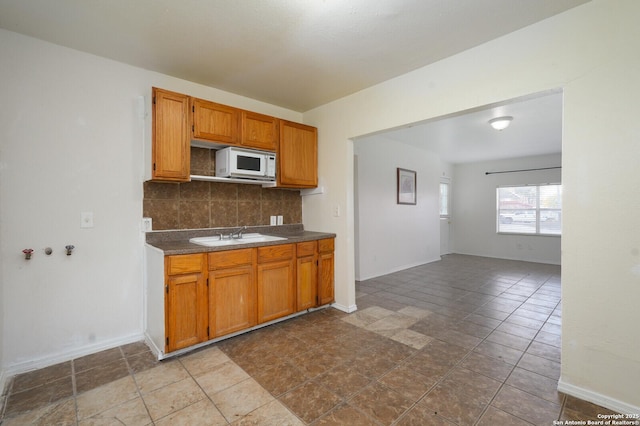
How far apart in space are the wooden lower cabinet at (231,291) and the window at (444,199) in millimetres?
6560

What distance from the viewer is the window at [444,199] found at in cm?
788

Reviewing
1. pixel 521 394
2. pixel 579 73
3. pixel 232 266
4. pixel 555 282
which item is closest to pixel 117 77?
pixel 232 266

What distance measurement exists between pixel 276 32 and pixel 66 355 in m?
3.07

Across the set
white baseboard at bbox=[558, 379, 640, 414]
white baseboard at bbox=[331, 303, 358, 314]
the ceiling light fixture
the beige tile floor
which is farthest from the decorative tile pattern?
the ceiling light fixture

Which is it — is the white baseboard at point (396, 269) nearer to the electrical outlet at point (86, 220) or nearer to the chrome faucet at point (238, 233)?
the chrome faucet at point (238, 233)

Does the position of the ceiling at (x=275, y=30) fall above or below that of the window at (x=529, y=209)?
above

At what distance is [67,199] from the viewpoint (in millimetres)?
2346

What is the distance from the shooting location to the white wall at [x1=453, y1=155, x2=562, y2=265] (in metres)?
6.67

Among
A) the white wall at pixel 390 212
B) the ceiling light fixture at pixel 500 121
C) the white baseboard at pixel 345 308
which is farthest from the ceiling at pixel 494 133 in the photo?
the white baseboard at pixel 345 308

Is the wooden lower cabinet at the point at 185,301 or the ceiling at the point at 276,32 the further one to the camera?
the wooden lower cabinet at the point at 185,301

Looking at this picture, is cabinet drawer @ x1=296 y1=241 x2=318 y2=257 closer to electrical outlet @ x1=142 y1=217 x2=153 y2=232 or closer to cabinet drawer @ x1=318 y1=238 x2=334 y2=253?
cabinet drawer @ x1=318 y1=238 x2=334 y2=253

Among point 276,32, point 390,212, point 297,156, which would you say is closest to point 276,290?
point 297,156

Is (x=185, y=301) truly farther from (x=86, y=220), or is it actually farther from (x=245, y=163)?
(x=245, y=163)

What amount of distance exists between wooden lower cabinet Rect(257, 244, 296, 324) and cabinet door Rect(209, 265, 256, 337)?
10cm
